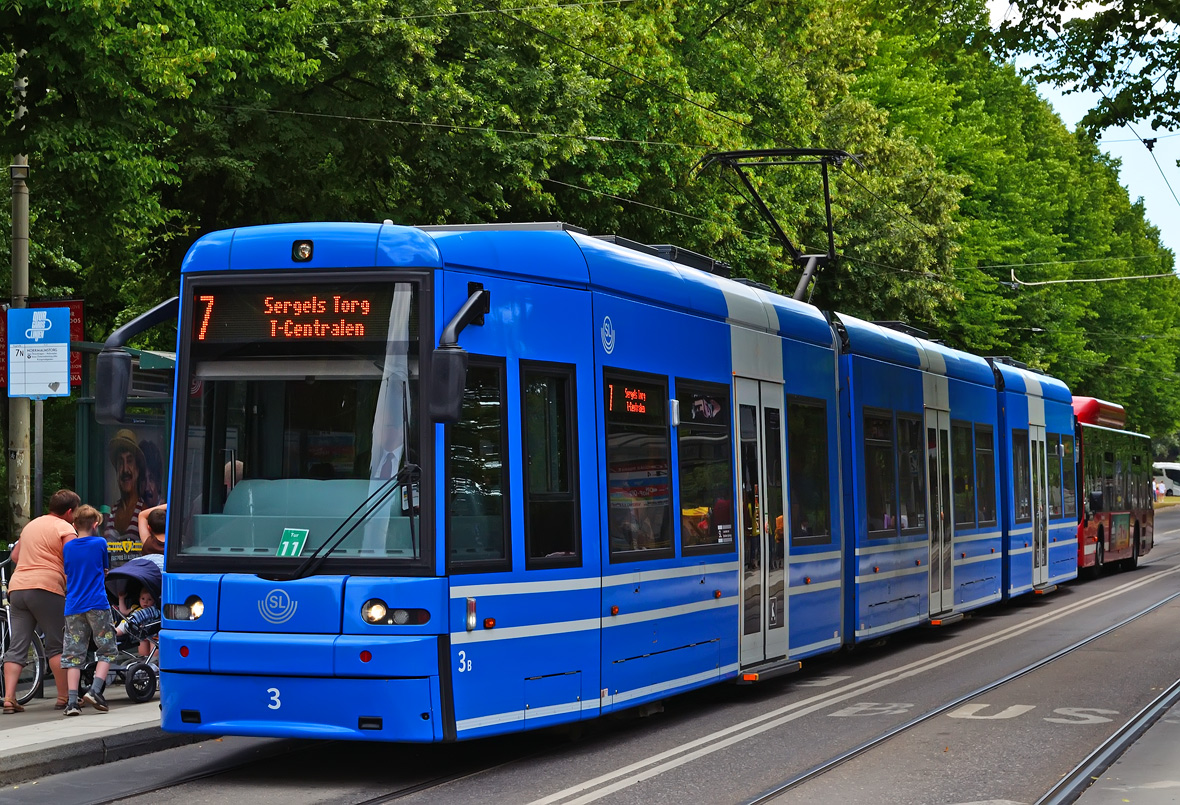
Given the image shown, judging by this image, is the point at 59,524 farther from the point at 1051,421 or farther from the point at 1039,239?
the point at 1039,239

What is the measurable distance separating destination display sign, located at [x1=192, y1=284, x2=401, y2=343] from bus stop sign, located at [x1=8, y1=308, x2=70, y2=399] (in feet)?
16.5

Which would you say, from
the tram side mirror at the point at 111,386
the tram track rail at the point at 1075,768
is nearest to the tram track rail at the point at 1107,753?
the tram track rail at the point at 1075,768

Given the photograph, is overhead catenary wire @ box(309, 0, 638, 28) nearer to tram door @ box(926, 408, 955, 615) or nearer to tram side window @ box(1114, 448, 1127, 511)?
tram door @ box(926, 408, 955, 615)

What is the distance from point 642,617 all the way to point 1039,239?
134 ft

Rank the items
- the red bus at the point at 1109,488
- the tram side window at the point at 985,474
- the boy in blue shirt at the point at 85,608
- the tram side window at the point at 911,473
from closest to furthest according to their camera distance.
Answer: the boy in blue shirt at the point at 85,608, the tram side window at the point at 911,473, the tram side window at the point at 985,474, the red bus at the point at 1109,488

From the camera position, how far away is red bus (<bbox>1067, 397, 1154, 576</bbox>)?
28.6m

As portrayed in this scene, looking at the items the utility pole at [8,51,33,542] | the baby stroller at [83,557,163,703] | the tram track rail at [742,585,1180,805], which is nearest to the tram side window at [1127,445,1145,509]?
the tram track rail at [742,585,1180,805]

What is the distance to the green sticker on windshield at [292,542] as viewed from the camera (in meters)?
8.64

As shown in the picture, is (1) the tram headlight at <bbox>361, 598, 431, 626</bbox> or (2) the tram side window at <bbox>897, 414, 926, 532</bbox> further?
(2) the tram side window at <bbox>897, 414, 926, 532</bbox>

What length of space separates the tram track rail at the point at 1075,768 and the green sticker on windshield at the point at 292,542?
2713 millimetres

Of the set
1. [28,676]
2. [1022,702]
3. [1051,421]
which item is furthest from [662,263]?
[1051,421]

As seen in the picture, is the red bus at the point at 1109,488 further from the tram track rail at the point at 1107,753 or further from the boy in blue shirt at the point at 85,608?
the boy in blue shirt at the point at 85,608

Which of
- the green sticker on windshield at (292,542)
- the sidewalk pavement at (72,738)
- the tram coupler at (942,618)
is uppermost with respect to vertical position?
the green sticker on windshield at (292,542)

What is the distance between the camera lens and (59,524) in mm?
11859
